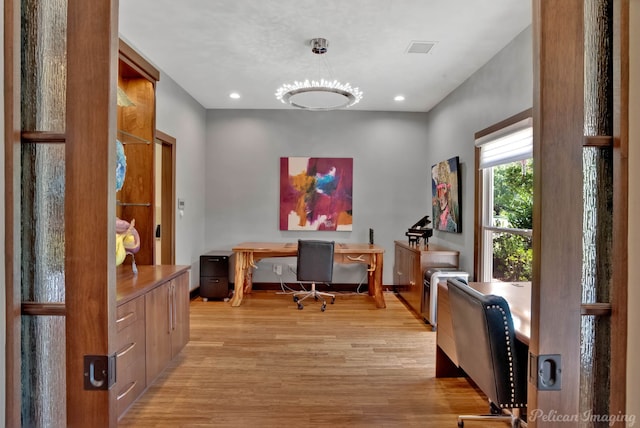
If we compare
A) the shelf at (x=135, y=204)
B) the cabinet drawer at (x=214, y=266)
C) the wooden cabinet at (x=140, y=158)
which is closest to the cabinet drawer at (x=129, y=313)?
the wooden cabinet at (x=140, y=158)

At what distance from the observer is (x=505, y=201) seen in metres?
3.42

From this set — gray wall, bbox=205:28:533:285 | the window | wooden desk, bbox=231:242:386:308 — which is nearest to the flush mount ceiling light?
the window

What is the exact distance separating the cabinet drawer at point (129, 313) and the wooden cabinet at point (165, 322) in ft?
0.26

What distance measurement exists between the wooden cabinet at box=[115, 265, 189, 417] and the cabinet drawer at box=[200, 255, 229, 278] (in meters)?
1.87

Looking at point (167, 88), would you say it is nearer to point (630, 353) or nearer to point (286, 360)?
point (286, 360)

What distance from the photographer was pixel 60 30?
0.86 metres

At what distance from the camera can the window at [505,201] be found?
3.03m

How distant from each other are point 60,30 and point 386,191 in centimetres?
502

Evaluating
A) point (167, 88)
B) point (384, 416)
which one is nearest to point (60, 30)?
point (384, 416)

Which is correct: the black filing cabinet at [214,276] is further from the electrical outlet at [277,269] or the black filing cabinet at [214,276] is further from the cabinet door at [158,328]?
the cabinet door at [158,328]

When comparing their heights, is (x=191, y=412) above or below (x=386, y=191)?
below

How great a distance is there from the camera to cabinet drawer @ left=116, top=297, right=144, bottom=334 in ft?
6.54

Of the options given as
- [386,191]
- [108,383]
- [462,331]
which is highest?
[386,191]

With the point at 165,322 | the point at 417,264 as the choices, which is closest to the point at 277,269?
the point at 417,264
